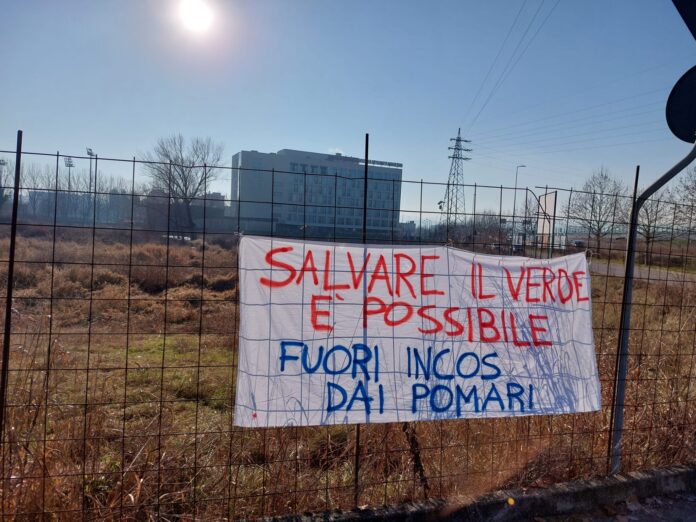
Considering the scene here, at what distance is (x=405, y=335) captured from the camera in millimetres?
3191

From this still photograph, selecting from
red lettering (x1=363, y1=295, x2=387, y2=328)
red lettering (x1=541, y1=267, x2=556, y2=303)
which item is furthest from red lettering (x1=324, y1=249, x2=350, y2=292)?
red lettering (x1=541, y1=267, x2=556, y2=303)

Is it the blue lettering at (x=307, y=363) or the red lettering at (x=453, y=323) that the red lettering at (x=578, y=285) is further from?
the blue lettering at (x=307, y=363)

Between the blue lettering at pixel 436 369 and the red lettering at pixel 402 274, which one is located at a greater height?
the red lettering at pixel 402 274

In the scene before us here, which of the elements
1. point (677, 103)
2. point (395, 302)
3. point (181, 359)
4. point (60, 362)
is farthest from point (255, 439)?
point (181, 359)

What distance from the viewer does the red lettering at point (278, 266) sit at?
119 inches

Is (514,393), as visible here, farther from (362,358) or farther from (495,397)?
(362,358)

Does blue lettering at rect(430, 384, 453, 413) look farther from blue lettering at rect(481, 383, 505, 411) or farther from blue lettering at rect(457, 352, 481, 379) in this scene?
blue lettering at rect(481, 383, 505, 411)

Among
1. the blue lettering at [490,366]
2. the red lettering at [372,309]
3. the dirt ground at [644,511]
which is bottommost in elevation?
the dirt ground at [644,511]

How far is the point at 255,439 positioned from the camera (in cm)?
432

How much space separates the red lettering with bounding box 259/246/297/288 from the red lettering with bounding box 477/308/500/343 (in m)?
1.28

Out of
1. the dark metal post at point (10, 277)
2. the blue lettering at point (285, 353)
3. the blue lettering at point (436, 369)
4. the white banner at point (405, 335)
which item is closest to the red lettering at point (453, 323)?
the white banner at point (405, 335)

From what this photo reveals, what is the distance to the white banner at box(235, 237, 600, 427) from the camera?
300cm

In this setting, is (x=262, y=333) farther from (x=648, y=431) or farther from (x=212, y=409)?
(x=212, y=409)

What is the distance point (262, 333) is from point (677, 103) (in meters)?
3.15
